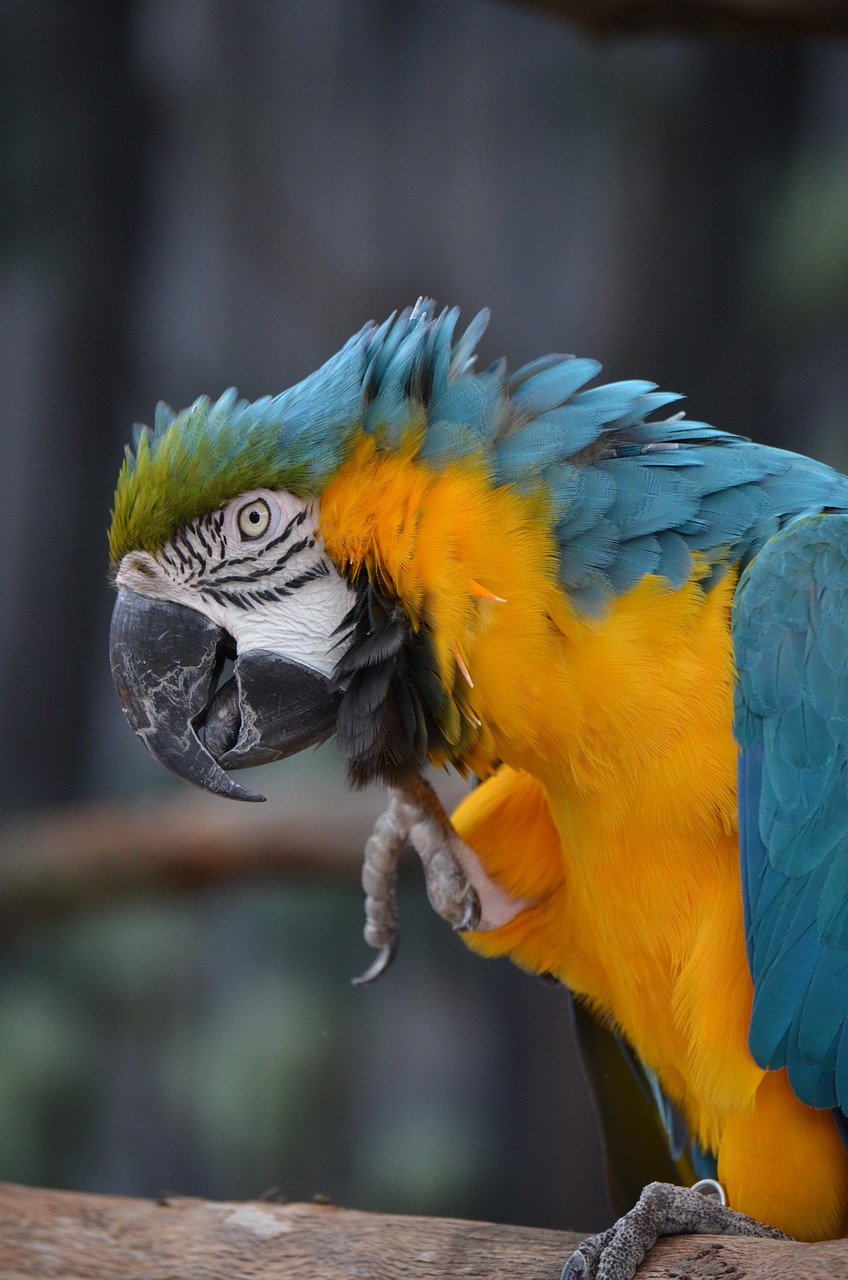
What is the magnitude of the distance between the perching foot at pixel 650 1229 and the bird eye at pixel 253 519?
0.92m

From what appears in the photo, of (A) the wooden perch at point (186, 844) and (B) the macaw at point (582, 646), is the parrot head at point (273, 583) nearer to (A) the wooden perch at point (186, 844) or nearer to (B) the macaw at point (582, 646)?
(B) the macaw at point (582, 646)

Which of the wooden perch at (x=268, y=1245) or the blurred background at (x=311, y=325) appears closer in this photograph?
the wooden perch at (x=268, y=1245)

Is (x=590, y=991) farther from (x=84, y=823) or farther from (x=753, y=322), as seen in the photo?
(x=753, y=322)

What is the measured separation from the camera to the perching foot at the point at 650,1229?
1.36 metres

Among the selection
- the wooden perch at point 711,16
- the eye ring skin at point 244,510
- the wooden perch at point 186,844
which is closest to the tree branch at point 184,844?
the wooden perch at point 186,844

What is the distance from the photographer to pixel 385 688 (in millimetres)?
1536

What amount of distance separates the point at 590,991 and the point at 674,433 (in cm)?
83

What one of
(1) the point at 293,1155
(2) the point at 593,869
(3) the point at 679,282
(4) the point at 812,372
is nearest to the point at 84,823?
(1) the point at 293,1155

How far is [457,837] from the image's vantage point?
5.91ft

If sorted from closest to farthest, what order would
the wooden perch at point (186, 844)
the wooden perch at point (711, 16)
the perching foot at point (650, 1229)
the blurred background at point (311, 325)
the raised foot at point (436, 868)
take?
the perching foot at point (650, 1229)
the raised foot at point (436, 868)
the wooden perch at point (711, 16)
the wooden perch at point (186, 844)
the blurred background at point (311, 325)

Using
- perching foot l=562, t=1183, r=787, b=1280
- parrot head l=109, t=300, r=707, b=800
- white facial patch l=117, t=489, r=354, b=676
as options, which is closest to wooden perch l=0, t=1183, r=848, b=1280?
perching foot l=562, t=1183, r=787, b=1280

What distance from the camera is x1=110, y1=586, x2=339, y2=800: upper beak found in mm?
1547

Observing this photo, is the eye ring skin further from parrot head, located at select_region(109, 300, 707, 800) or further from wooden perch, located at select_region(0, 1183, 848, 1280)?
wooden perch, located at select_region(0, 1183, 848, 1280)

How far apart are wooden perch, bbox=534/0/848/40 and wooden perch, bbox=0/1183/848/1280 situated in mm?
2186
